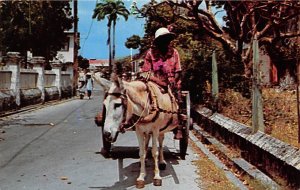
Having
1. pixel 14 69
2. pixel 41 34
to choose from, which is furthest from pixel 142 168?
pixel 41 34

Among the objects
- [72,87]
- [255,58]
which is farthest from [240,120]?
[72,87]

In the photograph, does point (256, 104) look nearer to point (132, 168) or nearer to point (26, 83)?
point (132, 168)

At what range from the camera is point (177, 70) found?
329 inches

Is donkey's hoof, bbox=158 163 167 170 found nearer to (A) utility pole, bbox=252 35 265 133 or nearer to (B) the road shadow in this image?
(B) the road shadow

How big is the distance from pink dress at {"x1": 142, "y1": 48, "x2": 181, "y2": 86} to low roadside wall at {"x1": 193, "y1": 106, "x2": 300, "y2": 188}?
1706mm

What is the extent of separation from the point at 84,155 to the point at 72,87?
27609 mm

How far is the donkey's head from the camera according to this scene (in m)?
5.97

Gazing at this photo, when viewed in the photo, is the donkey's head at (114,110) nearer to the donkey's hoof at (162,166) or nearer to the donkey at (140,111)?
the donkey at (140,111)

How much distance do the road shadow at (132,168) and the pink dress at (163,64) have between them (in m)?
1.57

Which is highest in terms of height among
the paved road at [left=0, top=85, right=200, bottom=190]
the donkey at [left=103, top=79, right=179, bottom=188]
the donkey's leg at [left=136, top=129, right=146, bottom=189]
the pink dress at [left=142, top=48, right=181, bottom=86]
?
the pink dress at [left=142, top=48, right=181, bottom=86]

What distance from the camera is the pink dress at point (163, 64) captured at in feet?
27.1

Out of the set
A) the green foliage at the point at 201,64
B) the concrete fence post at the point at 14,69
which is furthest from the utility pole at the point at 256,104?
the concrete fence post at the point at 14,69

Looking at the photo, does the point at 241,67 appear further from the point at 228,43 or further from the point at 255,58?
the point at 255,58

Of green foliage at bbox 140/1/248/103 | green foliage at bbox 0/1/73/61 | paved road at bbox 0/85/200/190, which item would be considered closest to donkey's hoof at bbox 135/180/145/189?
paved road at bbox 0/85/200/190
